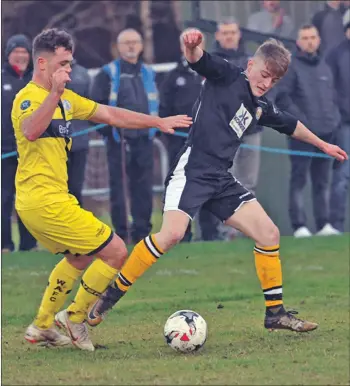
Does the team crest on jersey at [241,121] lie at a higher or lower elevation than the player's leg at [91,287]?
higher

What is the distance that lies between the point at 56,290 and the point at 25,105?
127 centimetres

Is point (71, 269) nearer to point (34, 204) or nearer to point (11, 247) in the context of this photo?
point (34, 204)

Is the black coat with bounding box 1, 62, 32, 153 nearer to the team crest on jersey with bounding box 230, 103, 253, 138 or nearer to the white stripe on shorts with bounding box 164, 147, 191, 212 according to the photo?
the white stripe on shorts with bounding box 164, 147, 191, 212

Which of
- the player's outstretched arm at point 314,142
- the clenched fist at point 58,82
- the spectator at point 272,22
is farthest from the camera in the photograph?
the spectator at point 272,22

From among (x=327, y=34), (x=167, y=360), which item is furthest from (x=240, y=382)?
(x=327, y=34)

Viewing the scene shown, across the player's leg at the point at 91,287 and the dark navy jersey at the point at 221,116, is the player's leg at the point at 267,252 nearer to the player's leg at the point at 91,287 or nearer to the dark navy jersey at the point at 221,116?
the dark navy jersey at the point at 221,116

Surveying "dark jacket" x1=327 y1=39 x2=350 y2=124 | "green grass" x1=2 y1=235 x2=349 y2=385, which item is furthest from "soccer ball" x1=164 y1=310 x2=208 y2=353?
"dark jacket" x1=327 y1=39 x2=350 y2=124

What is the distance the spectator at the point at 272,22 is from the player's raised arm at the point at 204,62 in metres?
8.12

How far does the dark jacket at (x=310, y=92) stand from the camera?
50.5 ft

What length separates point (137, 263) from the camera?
8.79 m

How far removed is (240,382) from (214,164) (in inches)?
87.9

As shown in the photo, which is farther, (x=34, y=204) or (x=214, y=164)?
(x=214, y=164)

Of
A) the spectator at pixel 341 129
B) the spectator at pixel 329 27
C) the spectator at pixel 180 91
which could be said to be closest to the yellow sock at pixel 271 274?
the spectator at pixel 180 91

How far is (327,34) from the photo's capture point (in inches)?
666
